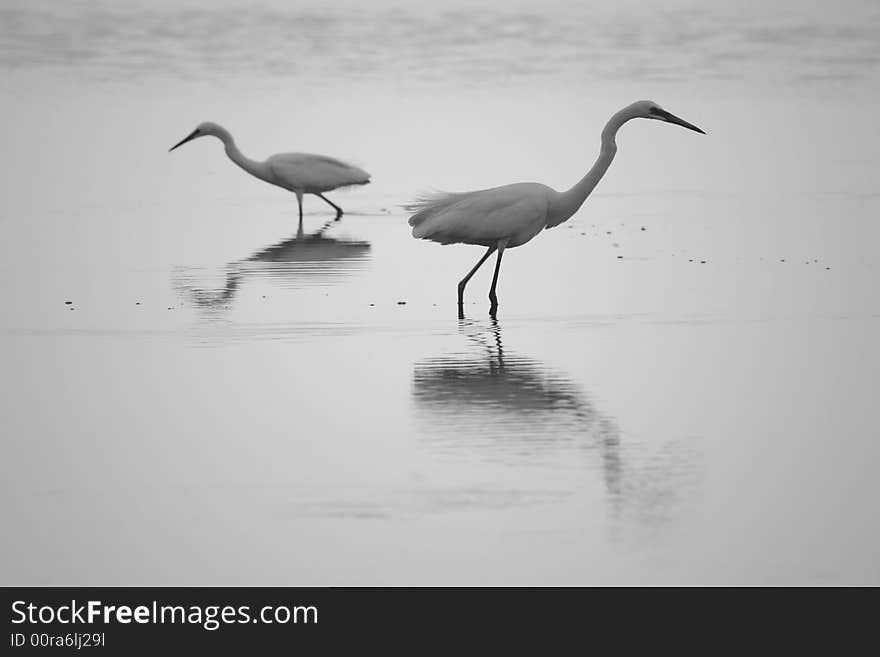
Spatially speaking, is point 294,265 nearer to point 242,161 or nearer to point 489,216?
point 489,216

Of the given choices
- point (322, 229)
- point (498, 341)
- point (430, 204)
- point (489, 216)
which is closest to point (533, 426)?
point (498, 341)

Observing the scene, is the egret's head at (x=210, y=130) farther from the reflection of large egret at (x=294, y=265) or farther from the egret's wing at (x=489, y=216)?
the egret's wing at (x=489, y=216)

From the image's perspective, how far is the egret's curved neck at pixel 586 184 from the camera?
13016 millimetres

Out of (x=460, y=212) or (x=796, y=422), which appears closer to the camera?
(x=796, y=422)

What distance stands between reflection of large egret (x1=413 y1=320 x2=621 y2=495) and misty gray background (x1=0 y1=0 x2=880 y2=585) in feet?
0.09

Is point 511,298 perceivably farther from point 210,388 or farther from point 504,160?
point 504,160

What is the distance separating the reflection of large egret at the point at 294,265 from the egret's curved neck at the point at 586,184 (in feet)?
6.97

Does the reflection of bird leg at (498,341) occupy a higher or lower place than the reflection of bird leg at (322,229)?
lower

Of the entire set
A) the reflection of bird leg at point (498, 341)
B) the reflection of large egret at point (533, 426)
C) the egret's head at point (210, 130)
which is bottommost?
the reflection of large egret at point (533, 426)

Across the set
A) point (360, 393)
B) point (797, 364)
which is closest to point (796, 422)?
point (797, 364)

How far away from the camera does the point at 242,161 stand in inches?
773

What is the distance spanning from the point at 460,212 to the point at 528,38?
31800mm

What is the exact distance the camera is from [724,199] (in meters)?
18.8

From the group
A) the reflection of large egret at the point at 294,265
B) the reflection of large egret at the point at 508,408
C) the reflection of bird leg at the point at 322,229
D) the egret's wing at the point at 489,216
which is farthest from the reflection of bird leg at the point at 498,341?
the reflection of bird leg at the point at 322,229
